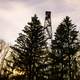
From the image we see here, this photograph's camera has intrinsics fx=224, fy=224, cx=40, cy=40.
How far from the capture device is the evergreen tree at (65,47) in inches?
1198

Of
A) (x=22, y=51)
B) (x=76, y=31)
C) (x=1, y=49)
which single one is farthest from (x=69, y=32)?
(x=1, y=49)

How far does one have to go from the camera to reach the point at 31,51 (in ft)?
98.0

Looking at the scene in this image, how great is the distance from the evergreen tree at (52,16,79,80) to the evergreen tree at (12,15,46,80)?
6.97ft

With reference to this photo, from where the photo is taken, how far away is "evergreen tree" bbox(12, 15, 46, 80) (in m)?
29.4

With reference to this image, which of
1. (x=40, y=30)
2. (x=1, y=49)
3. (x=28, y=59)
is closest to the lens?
(x=28, y=59)

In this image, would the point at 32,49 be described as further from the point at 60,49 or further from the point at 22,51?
the point at 60,49

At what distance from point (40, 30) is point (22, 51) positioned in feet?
12.9

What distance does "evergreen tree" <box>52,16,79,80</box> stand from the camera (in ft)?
99.9

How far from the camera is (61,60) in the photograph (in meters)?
30.5

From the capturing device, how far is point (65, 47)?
3077cm

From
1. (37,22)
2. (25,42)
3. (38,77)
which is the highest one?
(37,22)

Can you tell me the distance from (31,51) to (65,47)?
4747 millimetres

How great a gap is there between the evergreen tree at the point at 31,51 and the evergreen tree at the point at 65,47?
2.12 m

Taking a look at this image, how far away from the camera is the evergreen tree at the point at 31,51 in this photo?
29.4 metres
